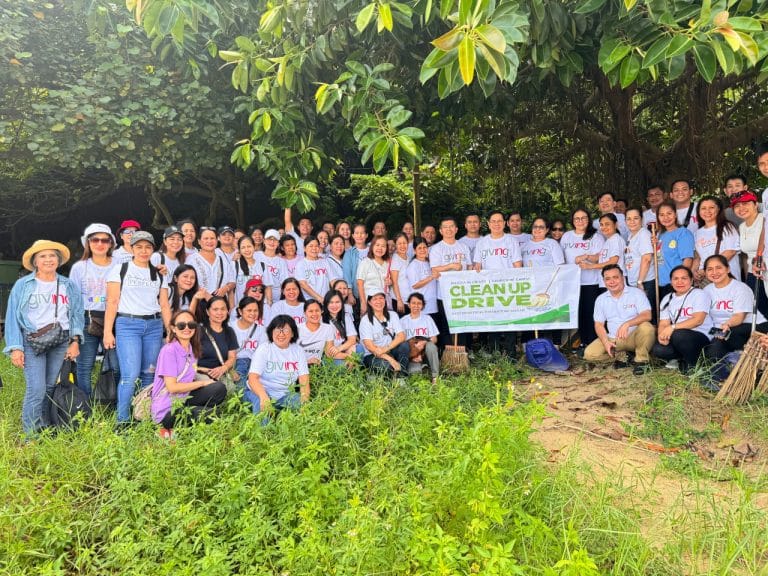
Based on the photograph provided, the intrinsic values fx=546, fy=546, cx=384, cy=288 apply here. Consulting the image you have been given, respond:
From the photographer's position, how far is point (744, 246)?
436 centimetres

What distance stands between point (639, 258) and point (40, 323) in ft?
16.4

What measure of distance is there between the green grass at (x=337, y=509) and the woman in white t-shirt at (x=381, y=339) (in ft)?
4.59

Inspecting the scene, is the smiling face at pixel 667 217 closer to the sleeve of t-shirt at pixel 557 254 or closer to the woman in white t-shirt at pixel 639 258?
the woman in white t-shirt at pixel 639 258

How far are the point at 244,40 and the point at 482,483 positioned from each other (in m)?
3.38

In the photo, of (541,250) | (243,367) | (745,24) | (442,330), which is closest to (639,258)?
(541,250)

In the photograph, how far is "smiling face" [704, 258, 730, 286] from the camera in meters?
4.42

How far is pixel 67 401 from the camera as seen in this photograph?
365 cm

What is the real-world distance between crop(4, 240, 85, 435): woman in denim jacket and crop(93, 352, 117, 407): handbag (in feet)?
1.13

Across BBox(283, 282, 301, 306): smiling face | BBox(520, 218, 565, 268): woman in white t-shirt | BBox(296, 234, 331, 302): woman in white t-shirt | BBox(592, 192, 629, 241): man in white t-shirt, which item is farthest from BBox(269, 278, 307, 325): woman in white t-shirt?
BBox(592, 192, 629, 241): man in white t-shirt

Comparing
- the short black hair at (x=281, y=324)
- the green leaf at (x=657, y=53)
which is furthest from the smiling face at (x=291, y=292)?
the green leaf at (x=657, y=53)

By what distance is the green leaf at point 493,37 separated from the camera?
7.37 feet

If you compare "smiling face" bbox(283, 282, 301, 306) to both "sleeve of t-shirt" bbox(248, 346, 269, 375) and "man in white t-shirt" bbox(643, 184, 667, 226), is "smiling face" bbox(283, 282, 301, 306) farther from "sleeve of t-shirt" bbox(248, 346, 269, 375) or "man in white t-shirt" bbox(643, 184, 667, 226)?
"man in white t-shirt" bbox(643, 184, 667, 226)

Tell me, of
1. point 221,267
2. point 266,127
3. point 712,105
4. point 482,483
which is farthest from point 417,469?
point 712,105

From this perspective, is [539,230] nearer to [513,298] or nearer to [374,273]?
[513,298]
